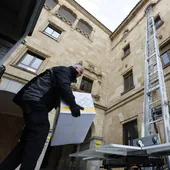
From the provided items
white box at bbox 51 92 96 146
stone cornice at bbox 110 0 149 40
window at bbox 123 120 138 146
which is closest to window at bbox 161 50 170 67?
window at bbox 123 120 138 146

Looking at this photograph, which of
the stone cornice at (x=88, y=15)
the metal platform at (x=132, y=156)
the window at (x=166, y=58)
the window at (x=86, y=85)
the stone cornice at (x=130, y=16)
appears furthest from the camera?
the stone cornice at (x=88, y=15)

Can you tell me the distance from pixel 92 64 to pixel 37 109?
784cm

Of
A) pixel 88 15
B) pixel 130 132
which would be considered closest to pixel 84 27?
pixel 88 15

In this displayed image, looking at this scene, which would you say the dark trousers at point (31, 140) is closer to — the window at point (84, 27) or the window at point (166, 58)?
the window at point (166, 58)

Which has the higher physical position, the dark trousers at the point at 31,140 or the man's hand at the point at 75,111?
the man's hand at the point at 75,111

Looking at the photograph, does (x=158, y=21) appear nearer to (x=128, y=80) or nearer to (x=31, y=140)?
(x=128, y=80)

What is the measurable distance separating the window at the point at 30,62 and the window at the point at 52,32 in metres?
1.95

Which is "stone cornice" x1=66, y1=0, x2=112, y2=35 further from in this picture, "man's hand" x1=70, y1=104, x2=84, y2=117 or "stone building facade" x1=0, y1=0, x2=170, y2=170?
"man's hand" x1=70, y1=104, x2=84, y2=117

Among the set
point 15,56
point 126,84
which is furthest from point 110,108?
point 15,56

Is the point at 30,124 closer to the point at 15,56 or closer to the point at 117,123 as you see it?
the point at 117,123

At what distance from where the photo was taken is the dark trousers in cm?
111

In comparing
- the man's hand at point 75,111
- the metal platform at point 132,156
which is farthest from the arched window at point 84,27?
the man's hand at point 75,111

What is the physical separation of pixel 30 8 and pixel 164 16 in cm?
743

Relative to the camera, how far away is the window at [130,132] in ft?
16.5
